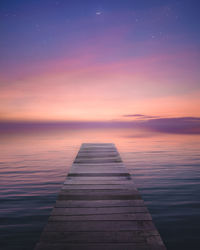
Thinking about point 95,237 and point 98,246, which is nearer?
point 98,246

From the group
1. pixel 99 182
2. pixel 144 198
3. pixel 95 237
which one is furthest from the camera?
pixel 144 198

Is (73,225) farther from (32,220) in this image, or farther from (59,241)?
(32,220)

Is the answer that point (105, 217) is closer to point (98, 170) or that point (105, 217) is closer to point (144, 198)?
point (98, 170)

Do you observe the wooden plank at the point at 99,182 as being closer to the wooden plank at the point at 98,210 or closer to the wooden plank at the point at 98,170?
the wooden plank at the point at 98,170

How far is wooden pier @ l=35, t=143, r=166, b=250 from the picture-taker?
2.80 m

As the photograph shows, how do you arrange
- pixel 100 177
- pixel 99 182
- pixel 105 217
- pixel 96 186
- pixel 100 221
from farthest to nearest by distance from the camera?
pixel 100 177 < pixel 99 182 < pixel 96 186 < pixel 105 217 < pixel 100 221

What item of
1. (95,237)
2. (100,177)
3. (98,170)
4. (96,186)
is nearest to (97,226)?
(95,237)

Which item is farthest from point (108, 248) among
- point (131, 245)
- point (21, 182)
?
point (21, 182)

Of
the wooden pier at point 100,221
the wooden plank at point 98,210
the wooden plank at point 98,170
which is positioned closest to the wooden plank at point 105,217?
the wooden pier at point 100,221

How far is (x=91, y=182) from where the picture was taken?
5.55 m

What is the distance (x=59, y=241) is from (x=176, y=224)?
3523 millimetres

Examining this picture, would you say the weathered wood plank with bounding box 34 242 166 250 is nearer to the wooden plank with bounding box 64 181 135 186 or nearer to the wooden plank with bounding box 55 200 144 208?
the wooden plank with bounding box 55 200 144 208

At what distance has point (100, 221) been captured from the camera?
3371mm

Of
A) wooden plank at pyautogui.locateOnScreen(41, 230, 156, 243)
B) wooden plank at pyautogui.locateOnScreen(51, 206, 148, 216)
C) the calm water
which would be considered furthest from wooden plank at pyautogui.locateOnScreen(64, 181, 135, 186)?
wooden plank at pyautogui.locateOnScreen(41, 230, 156, 243)
